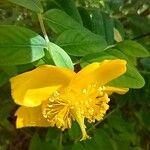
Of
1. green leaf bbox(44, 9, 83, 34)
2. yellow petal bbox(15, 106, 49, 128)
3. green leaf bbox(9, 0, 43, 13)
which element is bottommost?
yellow petal bbox(15, 106, 49, 128)

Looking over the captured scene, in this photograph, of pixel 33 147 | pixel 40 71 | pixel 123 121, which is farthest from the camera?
pixel 123 121

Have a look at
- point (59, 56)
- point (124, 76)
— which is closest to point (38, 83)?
point (59, 56)

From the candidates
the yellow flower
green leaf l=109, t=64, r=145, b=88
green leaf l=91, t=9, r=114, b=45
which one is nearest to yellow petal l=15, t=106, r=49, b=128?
the yellow flower

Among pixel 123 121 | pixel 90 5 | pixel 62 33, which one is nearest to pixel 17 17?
pixel 90 5

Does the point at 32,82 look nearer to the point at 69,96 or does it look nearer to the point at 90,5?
the point at 69,96

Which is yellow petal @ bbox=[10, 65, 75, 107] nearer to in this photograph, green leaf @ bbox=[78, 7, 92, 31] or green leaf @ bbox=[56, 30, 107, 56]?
green leaf @ bbox=[56, 30, 107, 56]

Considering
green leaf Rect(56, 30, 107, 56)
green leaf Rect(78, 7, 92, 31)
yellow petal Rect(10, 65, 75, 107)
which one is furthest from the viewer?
green leaf Rect(78, 7, 92, 31)

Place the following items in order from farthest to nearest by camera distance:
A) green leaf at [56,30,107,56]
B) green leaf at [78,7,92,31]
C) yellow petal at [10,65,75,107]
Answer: green leaf at [78,7,92,31], green leaf at [56,30,107,56], yellow petal at [10,65,75,107]

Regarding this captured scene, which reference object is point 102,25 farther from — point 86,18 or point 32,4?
point 32,4

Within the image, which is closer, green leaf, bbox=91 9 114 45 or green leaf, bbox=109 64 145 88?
green leaf, bbox=109 64 145 88
